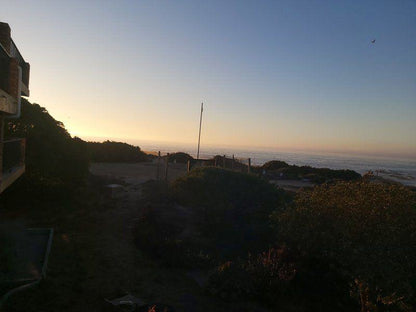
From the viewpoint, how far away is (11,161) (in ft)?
26.2

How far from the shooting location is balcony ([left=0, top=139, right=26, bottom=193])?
704 centimetres

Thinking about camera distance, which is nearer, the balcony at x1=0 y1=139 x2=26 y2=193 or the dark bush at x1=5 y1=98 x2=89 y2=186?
the balcony at x1=0 y1=139 x2=26 y2=193

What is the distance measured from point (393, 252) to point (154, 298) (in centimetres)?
500

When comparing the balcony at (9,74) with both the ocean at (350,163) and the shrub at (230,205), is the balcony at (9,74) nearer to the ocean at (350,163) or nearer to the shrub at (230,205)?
the shrub at (230,205)

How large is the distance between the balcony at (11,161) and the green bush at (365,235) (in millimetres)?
6897

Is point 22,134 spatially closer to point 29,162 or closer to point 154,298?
point 29,162

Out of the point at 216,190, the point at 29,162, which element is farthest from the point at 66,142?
the point at 216,190

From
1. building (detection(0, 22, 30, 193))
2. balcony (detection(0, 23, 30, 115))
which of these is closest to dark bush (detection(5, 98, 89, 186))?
building (detection(0, 22, 30, 193))

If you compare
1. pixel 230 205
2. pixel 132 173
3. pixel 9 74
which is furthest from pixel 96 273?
pixel 132 173

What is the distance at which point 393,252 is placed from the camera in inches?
258

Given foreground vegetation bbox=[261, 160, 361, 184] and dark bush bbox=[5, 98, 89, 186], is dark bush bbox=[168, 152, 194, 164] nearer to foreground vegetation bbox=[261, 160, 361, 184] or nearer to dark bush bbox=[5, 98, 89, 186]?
foreground vegetation bbox=[261, 160, 361, 184]

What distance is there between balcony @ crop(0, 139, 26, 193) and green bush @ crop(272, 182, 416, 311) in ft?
22.6

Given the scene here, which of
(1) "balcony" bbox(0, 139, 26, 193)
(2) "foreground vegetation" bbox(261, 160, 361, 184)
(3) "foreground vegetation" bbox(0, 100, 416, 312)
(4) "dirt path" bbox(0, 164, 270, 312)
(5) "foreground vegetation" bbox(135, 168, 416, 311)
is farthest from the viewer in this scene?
(2) "foreground vegetation" bbox(261, 160, 361, 184)

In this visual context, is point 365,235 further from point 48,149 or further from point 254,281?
point 48,149
